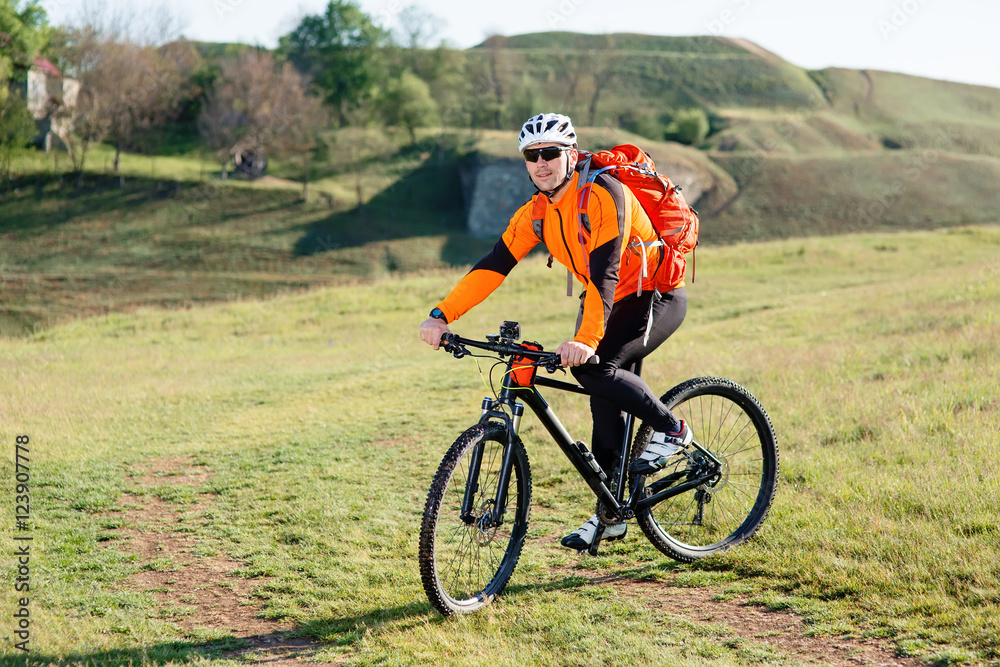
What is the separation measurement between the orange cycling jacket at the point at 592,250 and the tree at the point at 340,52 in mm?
70137

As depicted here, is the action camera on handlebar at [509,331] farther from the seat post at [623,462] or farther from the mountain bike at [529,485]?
the seat post at [623,462]

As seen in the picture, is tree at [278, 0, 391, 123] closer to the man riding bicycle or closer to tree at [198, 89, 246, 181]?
tree at [198, 89, 246, 181]

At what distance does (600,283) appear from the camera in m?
3.80

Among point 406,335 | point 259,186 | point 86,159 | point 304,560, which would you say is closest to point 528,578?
point 304,560

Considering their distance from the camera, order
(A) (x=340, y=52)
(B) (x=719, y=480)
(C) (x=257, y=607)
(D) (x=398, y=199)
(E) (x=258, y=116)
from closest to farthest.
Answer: (C) (x=257, y=607)
(B) (x=719, y=480)
(D) (x=398, y=199)
(E) (x=258, y=116)
(A) (x=340, y=52)

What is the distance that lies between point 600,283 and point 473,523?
139 centimetres

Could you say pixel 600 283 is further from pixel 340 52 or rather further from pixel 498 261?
pixel 340 52

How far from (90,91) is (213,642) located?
2319 inches

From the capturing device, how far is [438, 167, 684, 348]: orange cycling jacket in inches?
150

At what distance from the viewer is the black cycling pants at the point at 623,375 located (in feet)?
13.1

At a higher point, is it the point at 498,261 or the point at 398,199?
the point at 398,199

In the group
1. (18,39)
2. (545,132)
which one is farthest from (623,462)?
(18,39)

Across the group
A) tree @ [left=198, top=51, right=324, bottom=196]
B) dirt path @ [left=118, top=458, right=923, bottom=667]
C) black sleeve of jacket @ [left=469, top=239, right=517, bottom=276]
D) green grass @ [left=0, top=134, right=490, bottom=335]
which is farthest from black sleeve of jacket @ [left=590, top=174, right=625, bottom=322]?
tree @ [left=198, top=51, right=324, bottom=196]

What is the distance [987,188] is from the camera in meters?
54.5
